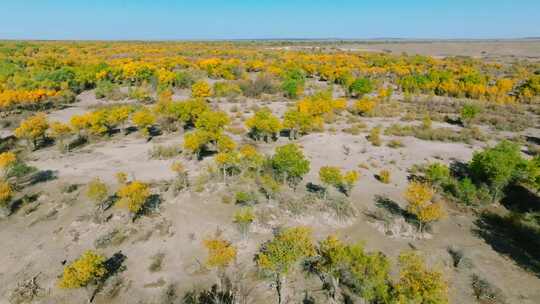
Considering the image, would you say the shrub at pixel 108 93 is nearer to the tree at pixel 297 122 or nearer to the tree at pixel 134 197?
the tree at pixel 297 122

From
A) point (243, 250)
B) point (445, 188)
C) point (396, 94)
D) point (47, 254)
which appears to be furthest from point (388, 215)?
point (396, 94)

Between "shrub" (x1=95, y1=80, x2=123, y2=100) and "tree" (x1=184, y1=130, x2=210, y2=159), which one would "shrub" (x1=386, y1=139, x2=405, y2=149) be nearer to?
"tree" (x1=184, y1=130, x2=210, y2=159)

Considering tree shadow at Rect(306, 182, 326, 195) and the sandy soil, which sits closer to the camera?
the sandy soil

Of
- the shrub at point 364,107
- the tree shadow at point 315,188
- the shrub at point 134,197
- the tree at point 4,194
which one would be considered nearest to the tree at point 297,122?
the tree shadow at point 315,188

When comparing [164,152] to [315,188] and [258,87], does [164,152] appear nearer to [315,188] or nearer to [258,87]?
[315,188]

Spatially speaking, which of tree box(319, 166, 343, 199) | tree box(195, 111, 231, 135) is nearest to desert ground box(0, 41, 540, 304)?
tree box(319, 166, 343, 199)
